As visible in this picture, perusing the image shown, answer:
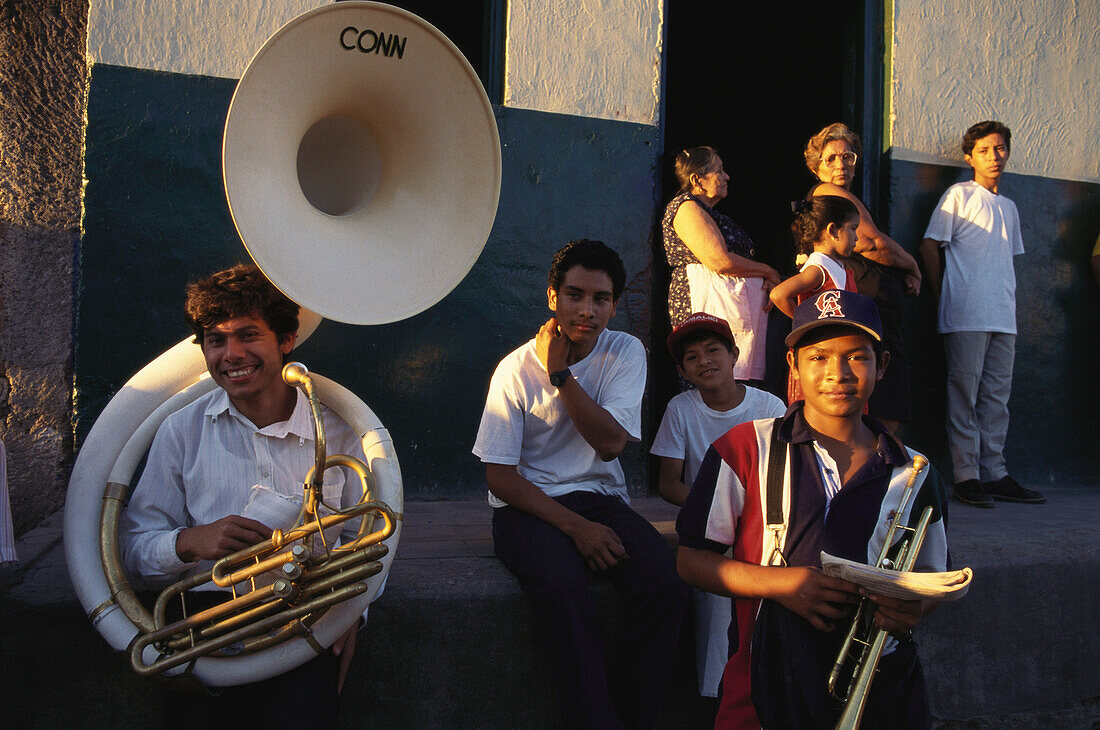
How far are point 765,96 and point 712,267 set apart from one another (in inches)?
128

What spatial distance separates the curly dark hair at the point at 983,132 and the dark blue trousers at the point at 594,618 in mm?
3118

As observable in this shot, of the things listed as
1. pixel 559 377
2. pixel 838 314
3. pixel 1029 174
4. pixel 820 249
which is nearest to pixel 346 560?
pixel 559 377

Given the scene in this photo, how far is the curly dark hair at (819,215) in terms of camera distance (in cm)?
361

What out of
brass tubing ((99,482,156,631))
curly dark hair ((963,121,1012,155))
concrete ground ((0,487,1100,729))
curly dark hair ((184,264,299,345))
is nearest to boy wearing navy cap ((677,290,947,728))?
concrete ground ((0,487,1100,729))

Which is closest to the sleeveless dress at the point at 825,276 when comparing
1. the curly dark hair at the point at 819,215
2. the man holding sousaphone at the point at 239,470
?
the curly dark hair at the point at 819,215

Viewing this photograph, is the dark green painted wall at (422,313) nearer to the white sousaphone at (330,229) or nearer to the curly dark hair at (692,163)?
the curly dark hair at (692,163)

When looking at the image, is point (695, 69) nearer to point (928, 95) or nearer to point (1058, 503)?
point (928, 95)

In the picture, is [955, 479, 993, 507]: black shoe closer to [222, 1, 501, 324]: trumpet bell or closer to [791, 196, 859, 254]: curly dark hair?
[791, 196, 859, 254]: curly dark hair

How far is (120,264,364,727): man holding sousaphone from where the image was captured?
200cm

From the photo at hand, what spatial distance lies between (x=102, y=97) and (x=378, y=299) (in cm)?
208

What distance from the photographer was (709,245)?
12.0 feet

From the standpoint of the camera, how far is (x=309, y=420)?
2221 mm

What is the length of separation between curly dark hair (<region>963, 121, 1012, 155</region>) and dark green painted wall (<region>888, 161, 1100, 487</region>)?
0.18 metres

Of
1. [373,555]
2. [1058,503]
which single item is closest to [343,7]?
[373,555]
